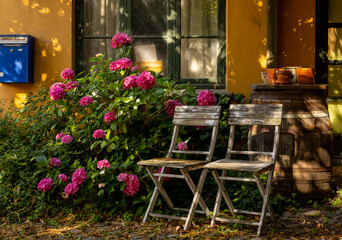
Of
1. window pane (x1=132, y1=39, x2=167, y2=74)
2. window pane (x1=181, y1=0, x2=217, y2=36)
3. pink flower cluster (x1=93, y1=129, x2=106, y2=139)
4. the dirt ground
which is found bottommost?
the dirt ground

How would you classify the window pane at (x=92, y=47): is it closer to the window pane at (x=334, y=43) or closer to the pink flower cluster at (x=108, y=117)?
the pink flower cluster at (x=108, y=117)

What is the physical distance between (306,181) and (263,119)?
31.7 inches

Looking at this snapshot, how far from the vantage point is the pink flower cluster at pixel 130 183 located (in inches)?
174

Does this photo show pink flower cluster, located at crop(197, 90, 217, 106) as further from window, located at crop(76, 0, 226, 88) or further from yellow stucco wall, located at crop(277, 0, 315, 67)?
yellow stucco wall, located at crop(277, 0, 315, 67)

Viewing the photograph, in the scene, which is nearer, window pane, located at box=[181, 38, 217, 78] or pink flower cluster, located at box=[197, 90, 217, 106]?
pink flower cluster, located at box=[197, 90, 217, 106]

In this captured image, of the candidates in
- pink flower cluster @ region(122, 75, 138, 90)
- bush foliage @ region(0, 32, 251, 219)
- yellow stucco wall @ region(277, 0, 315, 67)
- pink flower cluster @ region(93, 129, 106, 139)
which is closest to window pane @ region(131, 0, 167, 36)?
bush foliage @ region(0, 32, 251, 219)

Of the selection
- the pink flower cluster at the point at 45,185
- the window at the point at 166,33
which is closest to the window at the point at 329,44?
the window at the point at 166,33

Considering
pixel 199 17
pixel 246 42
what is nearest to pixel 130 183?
pixel 246 42

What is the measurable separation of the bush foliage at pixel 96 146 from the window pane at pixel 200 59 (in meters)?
0.96

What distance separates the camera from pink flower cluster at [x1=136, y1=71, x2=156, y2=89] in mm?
4594

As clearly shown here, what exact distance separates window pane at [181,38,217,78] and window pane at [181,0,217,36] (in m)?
0.13

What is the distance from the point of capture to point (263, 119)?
4.35m

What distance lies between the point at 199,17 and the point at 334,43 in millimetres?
1815

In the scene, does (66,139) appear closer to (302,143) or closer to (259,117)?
(259,117)
